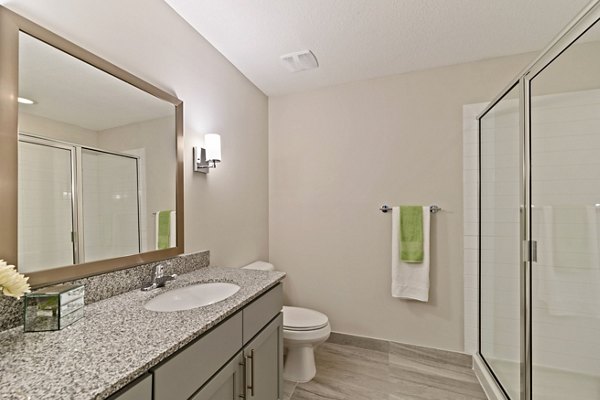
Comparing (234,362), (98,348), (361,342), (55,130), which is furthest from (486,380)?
(55,130)

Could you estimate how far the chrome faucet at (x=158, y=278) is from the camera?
129cm

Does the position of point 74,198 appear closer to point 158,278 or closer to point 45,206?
point 45,206

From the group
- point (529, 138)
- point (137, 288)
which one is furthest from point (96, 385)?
point (529, 138)

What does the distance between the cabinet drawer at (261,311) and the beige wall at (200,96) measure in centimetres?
61

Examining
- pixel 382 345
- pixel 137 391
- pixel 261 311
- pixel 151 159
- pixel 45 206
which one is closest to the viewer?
pixel 137 391

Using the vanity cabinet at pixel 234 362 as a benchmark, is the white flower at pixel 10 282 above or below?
above

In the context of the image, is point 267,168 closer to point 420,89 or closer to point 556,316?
point 420,89

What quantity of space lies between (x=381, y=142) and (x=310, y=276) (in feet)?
4.51

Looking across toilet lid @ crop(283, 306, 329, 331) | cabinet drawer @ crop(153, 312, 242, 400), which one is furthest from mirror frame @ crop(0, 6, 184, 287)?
toilet lid @ crop(283, 306, 329, 331)

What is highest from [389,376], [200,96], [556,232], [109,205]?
[200,96]

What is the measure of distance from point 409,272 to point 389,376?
30.3 inches

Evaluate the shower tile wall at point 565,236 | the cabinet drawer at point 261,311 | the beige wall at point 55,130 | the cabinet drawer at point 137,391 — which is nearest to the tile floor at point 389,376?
the shower tile wall at point 565,236

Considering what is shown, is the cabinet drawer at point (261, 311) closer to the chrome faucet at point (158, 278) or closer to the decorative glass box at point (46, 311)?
the chrome faucet at point (158, 278)

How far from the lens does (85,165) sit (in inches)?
43.9
